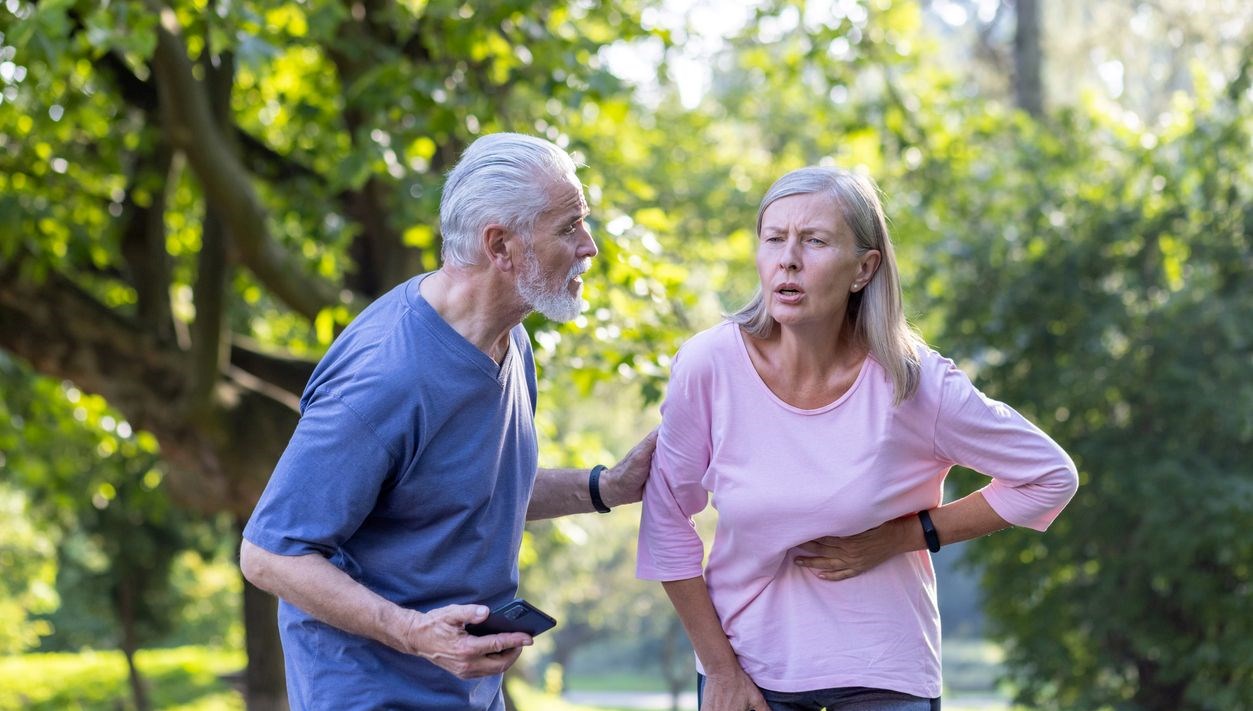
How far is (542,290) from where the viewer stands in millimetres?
2604

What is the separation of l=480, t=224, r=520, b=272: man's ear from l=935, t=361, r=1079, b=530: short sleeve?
875 mm

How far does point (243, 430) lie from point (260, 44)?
263 centimetres

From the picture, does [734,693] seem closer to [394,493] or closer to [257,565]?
[394,493]

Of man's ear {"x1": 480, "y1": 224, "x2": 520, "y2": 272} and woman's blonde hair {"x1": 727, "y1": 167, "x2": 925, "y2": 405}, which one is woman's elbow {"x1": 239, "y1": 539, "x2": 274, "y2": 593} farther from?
woman's blonde hair {"x1": 727, "y1": 167, "x2": 925, "y2": 405}

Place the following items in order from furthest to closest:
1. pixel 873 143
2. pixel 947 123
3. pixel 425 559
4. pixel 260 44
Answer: pixel 873 143
pixel 947 123
pixel 260 44
pixel 425 559

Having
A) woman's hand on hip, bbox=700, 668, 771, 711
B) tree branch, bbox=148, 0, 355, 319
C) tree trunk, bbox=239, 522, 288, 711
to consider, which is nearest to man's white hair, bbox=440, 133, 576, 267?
woman's hand on hip, bbox=700, 668, 771, 711

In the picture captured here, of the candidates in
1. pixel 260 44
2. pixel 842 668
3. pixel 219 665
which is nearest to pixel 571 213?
pixel 842 668

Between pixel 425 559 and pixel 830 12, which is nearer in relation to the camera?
pixel 425 559

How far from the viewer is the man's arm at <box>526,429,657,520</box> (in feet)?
9.94

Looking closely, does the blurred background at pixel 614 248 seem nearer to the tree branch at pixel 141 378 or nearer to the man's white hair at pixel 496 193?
the tree branch at pixel 141 378

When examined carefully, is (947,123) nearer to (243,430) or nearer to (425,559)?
(243,430)

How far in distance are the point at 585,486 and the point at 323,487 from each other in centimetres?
90

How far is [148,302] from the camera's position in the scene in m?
7.08

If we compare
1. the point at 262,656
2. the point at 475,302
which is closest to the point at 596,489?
the point at 475,302
